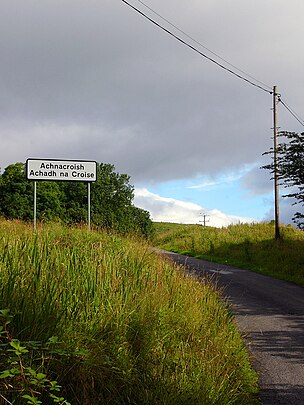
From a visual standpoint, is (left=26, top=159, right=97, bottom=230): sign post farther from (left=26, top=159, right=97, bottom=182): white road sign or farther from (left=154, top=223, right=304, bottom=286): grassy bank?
(left=154, top=223, right=304, bottom=286): grassy bank

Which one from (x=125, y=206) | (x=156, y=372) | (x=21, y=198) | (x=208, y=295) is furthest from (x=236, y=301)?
(x=125, y=206)

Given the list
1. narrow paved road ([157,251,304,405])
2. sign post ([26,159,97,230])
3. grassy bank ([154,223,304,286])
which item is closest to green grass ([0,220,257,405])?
narrow paved road ([157,251,304,405])

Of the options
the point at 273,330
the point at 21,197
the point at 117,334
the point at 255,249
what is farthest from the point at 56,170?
the point at 21,197

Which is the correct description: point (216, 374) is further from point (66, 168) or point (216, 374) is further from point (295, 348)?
point (66, 168)

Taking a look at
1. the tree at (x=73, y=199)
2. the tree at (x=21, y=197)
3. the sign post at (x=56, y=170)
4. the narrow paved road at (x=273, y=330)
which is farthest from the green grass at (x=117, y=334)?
the tree at (x=21, y=197)

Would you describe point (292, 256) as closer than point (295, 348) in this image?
No

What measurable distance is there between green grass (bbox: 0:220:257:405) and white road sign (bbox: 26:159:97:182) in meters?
10.8

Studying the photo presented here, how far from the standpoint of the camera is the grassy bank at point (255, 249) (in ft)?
75.3

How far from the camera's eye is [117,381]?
217 inches

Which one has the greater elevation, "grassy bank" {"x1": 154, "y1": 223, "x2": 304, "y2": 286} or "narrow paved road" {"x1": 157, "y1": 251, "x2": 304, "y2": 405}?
"grassy bank" {"x1": 154, "y1": 223, "x2": 304, "y2": 286}

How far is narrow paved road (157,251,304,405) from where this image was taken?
692 centimetres

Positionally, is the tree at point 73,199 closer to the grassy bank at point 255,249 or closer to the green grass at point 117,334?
the grassy bank at point 255,249

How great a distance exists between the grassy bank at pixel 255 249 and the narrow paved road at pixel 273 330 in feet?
9.63

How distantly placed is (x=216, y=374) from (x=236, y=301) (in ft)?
26.8
